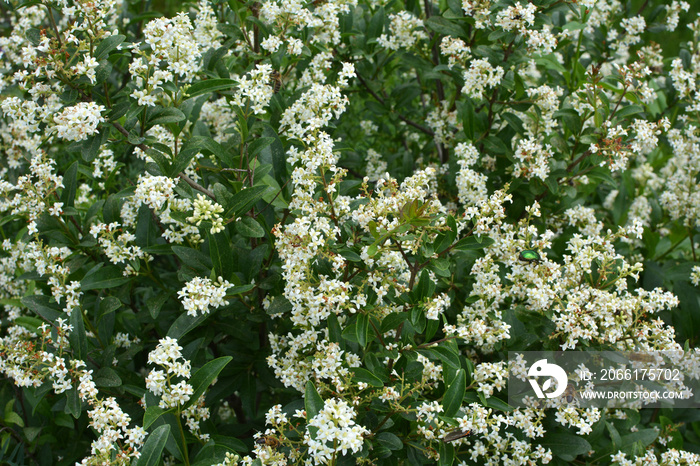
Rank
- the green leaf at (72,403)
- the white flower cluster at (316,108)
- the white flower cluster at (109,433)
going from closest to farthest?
1. the white flower cluster at (109,433)
2. the green leaf at (72,403)
3. the white flower cluster at (316,108)

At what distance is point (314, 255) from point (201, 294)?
0.47m

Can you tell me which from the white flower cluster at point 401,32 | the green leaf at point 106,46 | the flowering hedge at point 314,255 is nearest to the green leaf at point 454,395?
the flowering hedge at point 314,255

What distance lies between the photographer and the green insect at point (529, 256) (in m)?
2.71

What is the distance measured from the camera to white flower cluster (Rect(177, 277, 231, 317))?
2252mm

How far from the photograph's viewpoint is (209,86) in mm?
2617

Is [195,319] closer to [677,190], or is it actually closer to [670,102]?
[677,190]

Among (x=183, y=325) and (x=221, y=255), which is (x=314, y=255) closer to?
(x=221, y=255)

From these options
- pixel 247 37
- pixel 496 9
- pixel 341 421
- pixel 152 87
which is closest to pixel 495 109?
pixel 496 9

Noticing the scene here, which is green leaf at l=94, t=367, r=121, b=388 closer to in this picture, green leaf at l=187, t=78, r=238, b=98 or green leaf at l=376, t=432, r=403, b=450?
green leaf at l=376, t=432, r=403, b=450

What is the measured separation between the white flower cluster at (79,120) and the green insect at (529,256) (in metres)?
1.93

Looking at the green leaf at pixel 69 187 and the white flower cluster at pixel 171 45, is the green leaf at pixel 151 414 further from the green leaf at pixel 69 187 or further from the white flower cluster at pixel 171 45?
the white flower cluster at pixel 171 45

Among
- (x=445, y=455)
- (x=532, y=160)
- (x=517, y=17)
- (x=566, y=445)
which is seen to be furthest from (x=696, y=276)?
(x=445, y=455)

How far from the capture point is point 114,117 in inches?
96.7

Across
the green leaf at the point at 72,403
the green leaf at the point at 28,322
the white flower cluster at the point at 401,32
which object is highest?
the white flower cluster at the point at 401,32
